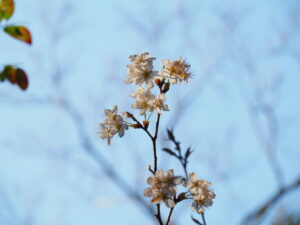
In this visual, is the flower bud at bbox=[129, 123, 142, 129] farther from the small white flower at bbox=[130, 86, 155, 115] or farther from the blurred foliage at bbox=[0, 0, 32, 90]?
the blurred foliage at bbox=[0, 0, 32, 90]

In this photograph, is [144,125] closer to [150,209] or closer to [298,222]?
[298,222]

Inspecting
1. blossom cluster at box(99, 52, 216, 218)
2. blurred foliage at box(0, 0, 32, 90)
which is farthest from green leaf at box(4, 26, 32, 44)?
blossom cluster at box(99, 52, 216, 218)

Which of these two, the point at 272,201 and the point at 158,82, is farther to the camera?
the point at 272,201

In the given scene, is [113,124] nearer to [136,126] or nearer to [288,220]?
[136,126]

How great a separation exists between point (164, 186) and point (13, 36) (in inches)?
22.6

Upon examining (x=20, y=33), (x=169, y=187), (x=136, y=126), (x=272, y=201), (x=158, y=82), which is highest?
(x=272, y=201)

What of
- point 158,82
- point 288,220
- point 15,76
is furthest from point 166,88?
point 288,220

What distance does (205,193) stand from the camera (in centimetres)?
99

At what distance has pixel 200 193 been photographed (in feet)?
3.12

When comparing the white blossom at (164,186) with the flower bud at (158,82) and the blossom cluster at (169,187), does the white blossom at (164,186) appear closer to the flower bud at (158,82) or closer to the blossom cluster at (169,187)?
the blossom cluster at (169,187)

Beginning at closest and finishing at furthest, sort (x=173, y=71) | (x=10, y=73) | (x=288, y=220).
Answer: (x=10, y=73), (x=173, y=71), (x=288, y=220)

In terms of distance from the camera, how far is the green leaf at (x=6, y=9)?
992 mm

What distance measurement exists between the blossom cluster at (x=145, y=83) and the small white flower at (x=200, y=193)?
200 mm

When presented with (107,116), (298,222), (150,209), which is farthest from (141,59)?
(150,209)
